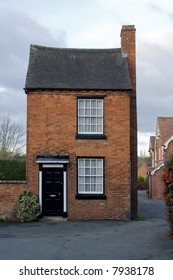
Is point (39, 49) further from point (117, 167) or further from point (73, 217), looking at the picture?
point (73, 217)

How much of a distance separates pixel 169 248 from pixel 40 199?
9108 mm

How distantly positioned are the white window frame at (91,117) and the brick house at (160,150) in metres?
11.5

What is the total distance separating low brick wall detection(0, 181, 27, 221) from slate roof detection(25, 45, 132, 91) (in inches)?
181

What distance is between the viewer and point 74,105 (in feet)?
68.2

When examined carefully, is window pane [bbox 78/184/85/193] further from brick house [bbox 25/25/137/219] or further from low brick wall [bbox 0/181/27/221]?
low brick wall [bbox 0/181/27/221]

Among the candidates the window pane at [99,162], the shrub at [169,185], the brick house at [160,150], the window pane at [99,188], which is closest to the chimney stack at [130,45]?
the window pane at [99,162]

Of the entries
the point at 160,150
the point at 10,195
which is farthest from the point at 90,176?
the point at 160,150

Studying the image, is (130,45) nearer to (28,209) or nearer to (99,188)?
(99,188)

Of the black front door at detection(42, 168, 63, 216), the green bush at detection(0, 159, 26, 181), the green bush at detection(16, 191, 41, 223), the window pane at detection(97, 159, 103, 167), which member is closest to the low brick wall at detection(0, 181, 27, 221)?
the green bush at detection(16, 191, 41, 223)

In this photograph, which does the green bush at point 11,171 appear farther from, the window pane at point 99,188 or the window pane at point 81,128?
the window pane at point 99,188

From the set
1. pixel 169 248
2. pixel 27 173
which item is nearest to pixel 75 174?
pixel 27 173

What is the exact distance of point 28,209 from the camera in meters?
19.5

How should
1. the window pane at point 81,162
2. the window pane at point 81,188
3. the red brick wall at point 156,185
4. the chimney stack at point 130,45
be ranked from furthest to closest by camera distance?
the red brick wall at point 156,185
the chimney stack at point 130,45
the window pane at point 81,162
the window pane at point 81,188

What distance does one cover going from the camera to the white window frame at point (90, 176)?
20484mm
